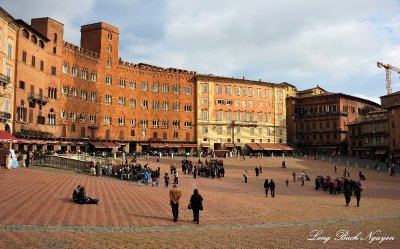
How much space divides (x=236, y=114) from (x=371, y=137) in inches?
1097

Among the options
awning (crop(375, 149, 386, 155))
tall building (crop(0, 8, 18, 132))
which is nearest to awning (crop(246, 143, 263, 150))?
awning (crop(375, 149, 386, 155))

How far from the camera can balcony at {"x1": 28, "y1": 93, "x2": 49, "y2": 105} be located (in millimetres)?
54294

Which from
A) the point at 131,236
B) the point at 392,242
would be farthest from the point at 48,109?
the point at 392,242

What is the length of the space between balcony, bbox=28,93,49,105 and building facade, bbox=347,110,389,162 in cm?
6082

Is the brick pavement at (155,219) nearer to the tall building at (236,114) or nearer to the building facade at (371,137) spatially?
the building facade at (371,137)

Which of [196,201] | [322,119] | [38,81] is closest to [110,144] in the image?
[38,81]

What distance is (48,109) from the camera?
59.2 metres

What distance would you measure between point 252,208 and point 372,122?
2542 inches

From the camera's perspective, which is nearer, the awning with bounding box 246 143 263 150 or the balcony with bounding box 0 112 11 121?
the balcony with bounding box 0 112 11 121

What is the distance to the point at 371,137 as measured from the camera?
255 ft

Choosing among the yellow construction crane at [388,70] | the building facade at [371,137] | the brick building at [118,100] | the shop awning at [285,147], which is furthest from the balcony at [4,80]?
the yellow construction crane at [388,70]

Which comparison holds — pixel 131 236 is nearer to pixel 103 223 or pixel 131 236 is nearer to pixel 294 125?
pixel 103 223

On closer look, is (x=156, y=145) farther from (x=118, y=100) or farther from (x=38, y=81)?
(x=38, y=81)

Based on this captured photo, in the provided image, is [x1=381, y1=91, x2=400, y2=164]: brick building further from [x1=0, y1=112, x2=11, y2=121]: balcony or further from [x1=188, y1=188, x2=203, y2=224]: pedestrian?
[x1=188, y1=188, x2=203, y2=224]: pedestrian
